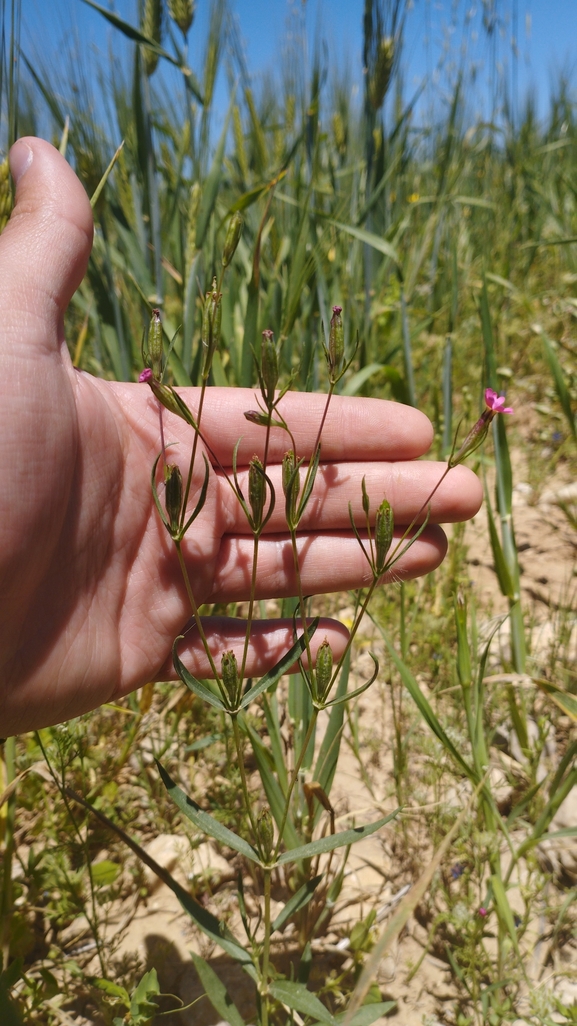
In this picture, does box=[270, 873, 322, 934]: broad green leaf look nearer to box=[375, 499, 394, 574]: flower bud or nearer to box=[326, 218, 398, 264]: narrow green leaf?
box=[375, 499, 394, 574]: flower bud

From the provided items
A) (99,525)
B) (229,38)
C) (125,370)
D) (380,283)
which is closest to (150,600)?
(99,525)

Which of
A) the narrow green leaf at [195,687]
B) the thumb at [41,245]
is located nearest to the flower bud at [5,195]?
the thumb at [41,245]

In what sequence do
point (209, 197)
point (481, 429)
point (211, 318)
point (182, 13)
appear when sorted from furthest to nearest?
1. point (182, 13)
2. point (209, 197)
3. point (481, 429)
4. point (211, 318)

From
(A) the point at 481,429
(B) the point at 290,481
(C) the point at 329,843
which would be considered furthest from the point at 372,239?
(C) the point at 329,843

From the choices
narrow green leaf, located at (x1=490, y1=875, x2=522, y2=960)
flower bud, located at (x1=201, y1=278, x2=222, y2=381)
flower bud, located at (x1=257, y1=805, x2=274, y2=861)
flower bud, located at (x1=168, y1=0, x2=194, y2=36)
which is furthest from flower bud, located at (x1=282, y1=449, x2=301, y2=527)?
flower bud, located at (x1=168, y1=0, x2=194, y2=36)

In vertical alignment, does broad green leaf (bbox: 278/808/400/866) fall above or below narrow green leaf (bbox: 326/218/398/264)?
below

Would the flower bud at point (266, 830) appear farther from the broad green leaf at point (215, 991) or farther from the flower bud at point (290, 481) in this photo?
the flower bud at point (290, 481)

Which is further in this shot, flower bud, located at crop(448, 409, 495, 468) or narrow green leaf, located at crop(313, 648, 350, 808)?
narrow green leaf, located at crop(313, 648, 350, 808)

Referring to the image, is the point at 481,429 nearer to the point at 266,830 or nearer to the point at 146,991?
the point at 266,830
